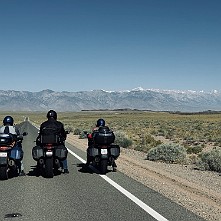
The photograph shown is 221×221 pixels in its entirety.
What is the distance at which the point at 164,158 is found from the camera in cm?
1808

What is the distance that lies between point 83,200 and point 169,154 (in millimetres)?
10244

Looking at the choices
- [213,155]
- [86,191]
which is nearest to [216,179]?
[213,155]

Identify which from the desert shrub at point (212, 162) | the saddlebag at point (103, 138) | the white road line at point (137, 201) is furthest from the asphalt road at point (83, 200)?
the desert shrub at point (212, 162)

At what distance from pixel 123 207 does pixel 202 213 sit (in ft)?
4.90

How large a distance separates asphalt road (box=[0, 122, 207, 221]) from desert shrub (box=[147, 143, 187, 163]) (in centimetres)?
648

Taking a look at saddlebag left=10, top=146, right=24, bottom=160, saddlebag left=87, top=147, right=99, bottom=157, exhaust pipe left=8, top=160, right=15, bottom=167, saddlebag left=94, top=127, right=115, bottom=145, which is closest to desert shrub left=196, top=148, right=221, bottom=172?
saddlebag left=94, top=127, right=115, bottom=145

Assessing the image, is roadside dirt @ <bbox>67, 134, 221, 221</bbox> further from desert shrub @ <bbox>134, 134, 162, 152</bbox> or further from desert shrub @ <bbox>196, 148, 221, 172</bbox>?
desert shrub @ <bbox>134, 134, 162, 152</bbox>

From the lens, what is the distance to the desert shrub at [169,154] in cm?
1802

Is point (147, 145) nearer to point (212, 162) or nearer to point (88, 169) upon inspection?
point (212, 162)

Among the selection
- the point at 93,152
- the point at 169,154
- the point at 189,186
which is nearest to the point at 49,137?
the point at 93,152

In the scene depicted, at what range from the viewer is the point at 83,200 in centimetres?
841

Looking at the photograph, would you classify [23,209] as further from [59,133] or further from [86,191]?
[59,133]

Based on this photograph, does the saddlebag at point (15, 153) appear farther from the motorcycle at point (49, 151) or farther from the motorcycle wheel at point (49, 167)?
the motorcycle wheel at point (49, 167)

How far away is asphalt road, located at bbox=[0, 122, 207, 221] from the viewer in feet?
23.3
